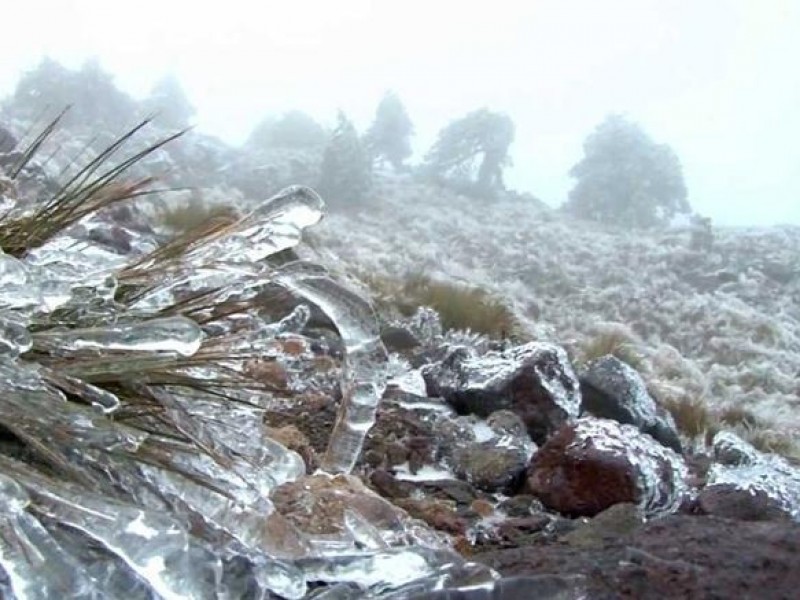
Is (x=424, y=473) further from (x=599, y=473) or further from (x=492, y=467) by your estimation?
(x=599, y=473)

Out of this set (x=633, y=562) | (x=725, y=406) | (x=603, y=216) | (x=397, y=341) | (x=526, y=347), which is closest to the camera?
(x=633, y=562)

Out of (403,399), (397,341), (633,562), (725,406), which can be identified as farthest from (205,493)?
(725,406)

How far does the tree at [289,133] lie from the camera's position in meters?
25.1

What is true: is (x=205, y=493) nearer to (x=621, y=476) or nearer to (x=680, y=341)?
(x=621, y=476)

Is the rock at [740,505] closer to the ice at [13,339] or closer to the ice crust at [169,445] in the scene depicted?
the ice crust at [169,445]

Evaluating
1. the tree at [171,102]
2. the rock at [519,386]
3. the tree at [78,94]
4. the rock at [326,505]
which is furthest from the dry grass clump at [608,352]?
the tree at [171,102]

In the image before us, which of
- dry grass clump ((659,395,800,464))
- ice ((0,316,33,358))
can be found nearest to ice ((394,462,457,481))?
ice ((0,316,33,358))

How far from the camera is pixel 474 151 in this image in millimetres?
22891

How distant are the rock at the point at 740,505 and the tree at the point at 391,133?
22468 mm

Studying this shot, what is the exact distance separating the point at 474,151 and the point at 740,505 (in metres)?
21.4

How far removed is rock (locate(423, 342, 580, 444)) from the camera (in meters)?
2.92

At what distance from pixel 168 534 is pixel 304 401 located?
165cm

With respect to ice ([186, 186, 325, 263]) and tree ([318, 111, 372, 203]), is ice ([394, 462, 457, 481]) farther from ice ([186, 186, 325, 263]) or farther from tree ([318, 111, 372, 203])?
tree ([318, 111, 372, 203])

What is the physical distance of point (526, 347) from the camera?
3.22 meters
